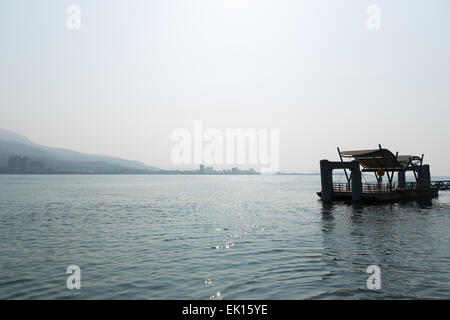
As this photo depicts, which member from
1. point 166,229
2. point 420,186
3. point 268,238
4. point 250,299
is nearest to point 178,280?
point 250,299

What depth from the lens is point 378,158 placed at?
47.8m

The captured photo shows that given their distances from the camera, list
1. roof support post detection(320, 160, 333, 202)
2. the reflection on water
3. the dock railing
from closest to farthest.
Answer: the reflection on water < roof support post detection(320, 160, 333, 202) < the dock railing

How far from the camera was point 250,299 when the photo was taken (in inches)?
427

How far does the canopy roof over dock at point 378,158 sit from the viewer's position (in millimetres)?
44781

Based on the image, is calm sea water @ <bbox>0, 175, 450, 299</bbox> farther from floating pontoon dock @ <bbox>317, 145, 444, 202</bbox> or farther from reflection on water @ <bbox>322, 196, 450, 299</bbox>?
floating pontoon dock @ <bbox>317, 145, 444, 202</bbox>

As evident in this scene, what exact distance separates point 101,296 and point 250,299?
5.18m

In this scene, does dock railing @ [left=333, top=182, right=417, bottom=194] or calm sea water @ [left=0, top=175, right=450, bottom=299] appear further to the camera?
dock railing @ [left=333, top=182, right=417, bottom=194]

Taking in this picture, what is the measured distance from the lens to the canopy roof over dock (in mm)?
44781

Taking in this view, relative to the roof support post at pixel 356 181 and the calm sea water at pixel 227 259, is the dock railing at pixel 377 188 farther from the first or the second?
the calm sea water at pixel 227 259

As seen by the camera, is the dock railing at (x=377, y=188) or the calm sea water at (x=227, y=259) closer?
the calm sea water at (x=227, y=259)

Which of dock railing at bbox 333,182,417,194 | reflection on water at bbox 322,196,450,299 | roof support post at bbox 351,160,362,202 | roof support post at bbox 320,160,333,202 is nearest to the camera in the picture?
reflection on water at bbox 322,196,450,299

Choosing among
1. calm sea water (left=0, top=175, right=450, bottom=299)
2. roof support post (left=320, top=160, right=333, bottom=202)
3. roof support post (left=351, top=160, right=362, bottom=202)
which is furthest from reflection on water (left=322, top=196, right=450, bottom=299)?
roof support post (left=320, top=160, right=333, bottom=202)

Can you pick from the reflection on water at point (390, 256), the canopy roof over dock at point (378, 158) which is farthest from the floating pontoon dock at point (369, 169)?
the reflection on water at point (390, 256)

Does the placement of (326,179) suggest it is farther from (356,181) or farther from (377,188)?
(377,188)
